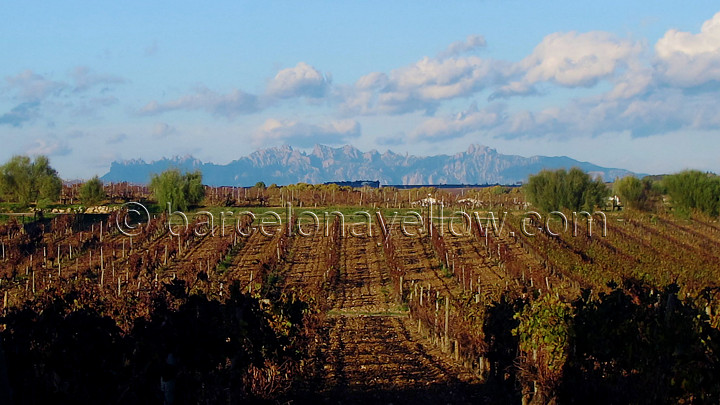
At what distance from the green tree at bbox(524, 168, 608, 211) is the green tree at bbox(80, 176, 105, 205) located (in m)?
29.9

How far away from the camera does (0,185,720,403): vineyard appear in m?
5.90

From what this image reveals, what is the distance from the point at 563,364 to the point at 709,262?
21.3 m

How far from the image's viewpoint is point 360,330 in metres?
15.7

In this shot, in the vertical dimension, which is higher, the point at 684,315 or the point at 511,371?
the point at 684,315

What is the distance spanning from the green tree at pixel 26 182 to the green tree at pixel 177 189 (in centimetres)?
656

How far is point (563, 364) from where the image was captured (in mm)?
7973

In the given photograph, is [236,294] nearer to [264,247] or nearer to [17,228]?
[264,247]

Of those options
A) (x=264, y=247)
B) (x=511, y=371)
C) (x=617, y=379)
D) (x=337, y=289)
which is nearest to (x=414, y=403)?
(x=511, y=371)

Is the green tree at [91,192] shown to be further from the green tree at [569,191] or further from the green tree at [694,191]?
the green tree at [694,191]

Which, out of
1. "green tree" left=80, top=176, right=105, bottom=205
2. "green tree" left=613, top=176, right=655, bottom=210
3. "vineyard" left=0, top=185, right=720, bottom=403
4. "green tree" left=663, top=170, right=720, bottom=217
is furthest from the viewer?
"green tree" left=613, top=176, right=655, bottom=210

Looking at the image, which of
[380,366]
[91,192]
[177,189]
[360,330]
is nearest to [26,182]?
[91,192]

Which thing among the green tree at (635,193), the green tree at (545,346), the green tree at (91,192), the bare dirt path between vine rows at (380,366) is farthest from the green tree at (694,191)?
the green tree at (545,346)

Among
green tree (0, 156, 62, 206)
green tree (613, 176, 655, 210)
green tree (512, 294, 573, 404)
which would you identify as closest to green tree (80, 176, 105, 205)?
green tree (0, 156, 62, 206)

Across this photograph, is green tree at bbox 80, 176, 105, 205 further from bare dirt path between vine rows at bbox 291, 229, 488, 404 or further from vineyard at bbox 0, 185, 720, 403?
bare dirt path between vine rows at bbox 291, 229, 488, 404
